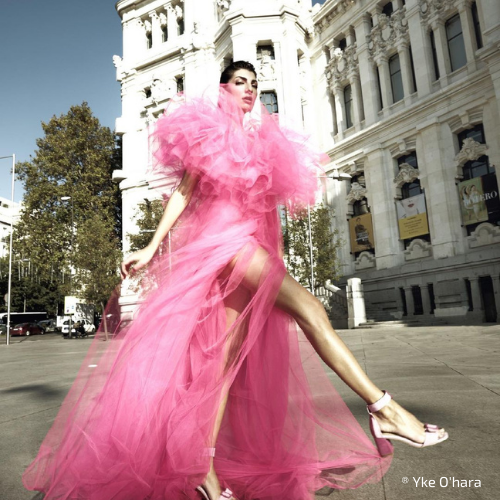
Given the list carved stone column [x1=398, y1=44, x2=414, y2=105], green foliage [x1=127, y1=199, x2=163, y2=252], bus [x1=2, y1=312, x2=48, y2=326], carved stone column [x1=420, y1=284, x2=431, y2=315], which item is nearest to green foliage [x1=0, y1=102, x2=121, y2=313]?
green foliage [x1=127, y1=199, x2=163, y2=252]

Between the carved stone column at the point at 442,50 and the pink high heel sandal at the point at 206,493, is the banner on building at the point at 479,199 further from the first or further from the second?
the pink high heel sandal at the point at 206,493

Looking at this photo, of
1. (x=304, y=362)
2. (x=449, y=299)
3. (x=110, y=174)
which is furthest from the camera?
(x=110, y=174)

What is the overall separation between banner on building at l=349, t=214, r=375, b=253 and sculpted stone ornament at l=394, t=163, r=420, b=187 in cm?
231

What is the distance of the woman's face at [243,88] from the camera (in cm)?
261

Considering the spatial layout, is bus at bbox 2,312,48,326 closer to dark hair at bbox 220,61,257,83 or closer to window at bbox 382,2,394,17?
window at bbox 382,2,394,17

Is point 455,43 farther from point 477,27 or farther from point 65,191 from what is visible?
point 65,191

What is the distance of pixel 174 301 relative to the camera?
2117 millimetres

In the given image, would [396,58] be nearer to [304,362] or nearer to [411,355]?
[411,355]

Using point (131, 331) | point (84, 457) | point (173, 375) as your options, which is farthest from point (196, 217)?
point (84, 457)

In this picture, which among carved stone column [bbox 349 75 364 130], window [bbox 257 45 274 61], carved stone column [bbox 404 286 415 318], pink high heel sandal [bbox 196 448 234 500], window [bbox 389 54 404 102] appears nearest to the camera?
pink high heel sandal [bbox 196 448 234 500]

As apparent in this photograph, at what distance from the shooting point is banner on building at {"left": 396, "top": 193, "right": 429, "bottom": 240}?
21.8m

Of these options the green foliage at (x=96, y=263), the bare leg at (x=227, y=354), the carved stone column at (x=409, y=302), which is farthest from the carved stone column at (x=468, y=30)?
the bare leg at (x=227, y=354)

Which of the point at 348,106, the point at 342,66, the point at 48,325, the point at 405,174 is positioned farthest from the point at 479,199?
the point at 48,325

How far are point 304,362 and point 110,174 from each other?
36.1m
